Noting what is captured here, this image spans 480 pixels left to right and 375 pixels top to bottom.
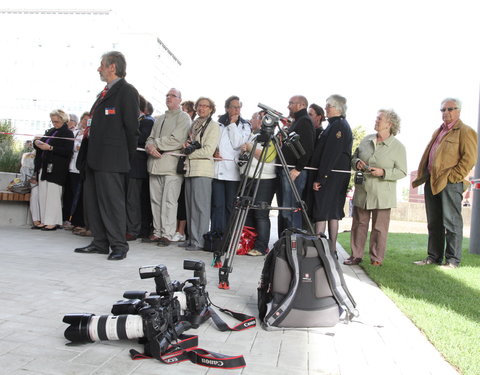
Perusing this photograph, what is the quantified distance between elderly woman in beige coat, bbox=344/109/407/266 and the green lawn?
0.95 ft

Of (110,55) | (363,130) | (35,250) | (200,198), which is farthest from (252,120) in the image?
(363,130)

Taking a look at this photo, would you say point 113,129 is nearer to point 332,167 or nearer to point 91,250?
point 91,250

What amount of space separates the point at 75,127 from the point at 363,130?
31.3 m

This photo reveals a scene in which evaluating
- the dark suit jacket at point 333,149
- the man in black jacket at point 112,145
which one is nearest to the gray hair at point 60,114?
the man in black jacket at point 112,145

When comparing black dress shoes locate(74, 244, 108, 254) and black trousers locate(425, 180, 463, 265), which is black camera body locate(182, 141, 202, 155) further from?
black trousers locate(425, 180, 463, 265)

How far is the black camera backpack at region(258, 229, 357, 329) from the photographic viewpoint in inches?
123

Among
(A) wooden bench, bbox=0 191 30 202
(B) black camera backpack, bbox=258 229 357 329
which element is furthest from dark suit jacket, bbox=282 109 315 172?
(A) wooden bench, bbox=0 191 30 202

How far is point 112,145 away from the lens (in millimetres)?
5355

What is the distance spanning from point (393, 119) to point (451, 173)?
3.18ft

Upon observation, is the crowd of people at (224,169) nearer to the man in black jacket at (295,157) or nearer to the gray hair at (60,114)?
the man in black jacket at (295,157)

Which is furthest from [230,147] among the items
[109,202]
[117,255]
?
[117,255]

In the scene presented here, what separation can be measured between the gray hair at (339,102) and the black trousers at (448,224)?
1.60 m

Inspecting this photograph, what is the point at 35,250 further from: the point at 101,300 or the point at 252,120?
the point at 252,120

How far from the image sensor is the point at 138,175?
7.00 m
